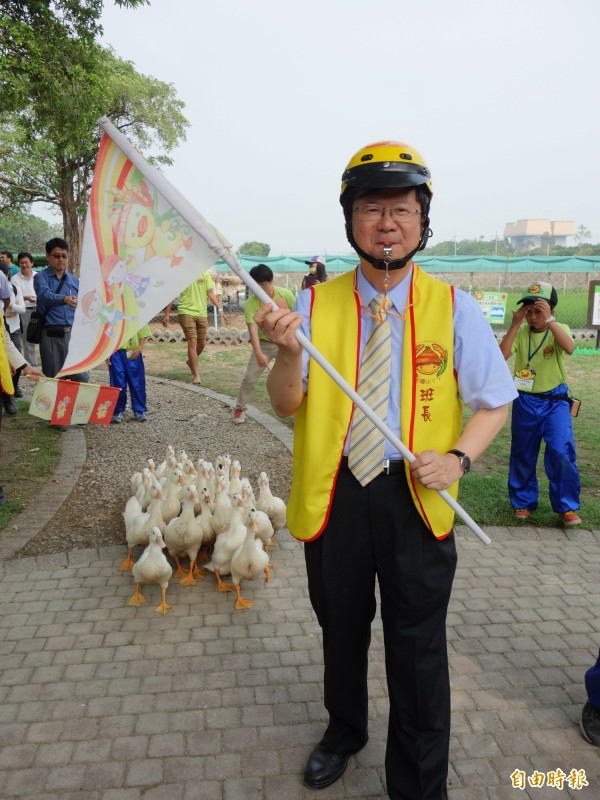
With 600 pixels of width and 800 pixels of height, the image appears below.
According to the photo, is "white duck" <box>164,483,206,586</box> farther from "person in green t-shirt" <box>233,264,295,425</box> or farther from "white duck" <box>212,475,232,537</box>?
"person in green t-shirt" <box>233,264,295,425</box>

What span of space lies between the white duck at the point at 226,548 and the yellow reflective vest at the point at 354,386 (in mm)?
2108

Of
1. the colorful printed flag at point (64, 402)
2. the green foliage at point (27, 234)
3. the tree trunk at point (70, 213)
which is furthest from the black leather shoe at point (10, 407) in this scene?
the green foliage at point (27, 234)

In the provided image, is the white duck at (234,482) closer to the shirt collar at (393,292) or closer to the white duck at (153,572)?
the white duck at (153,572)

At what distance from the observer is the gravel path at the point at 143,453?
17.5 ft

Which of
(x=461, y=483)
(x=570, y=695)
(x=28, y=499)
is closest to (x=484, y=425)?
(x=570, y=695)

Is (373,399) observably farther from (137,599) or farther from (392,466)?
(137,599)

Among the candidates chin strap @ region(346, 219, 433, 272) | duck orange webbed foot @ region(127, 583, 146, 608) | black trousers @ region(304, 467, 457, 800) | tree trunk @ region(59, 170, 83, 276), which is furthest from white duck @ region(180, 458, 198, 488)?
tree trunk @ region(59, 170, 83, 276)

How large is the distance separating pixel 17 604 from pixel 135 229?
119 inches

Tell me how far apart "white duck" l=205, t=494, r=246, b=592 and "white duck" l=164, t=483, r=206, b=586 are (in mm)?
126

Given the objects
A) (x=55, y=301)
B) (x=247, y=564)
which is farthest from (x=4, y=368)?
(x=247, y=564)

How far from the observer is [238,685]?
3354 millimetres

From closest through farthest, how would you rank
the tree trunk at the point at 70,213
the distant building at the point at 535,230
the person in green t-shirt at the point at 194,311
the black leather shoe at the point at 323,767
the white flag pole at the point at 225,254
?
the white flag pole at the point at 225,254 → the black leather shoe at the point at 323,767 → the person in green t-shirt at the point at 194,311 → the tree trunk at the point at 70,213 → the distant building at the point at 535,230

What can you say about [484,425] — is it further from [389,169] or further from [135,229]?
[135,229]

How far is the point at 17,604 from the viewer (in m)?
4.18
